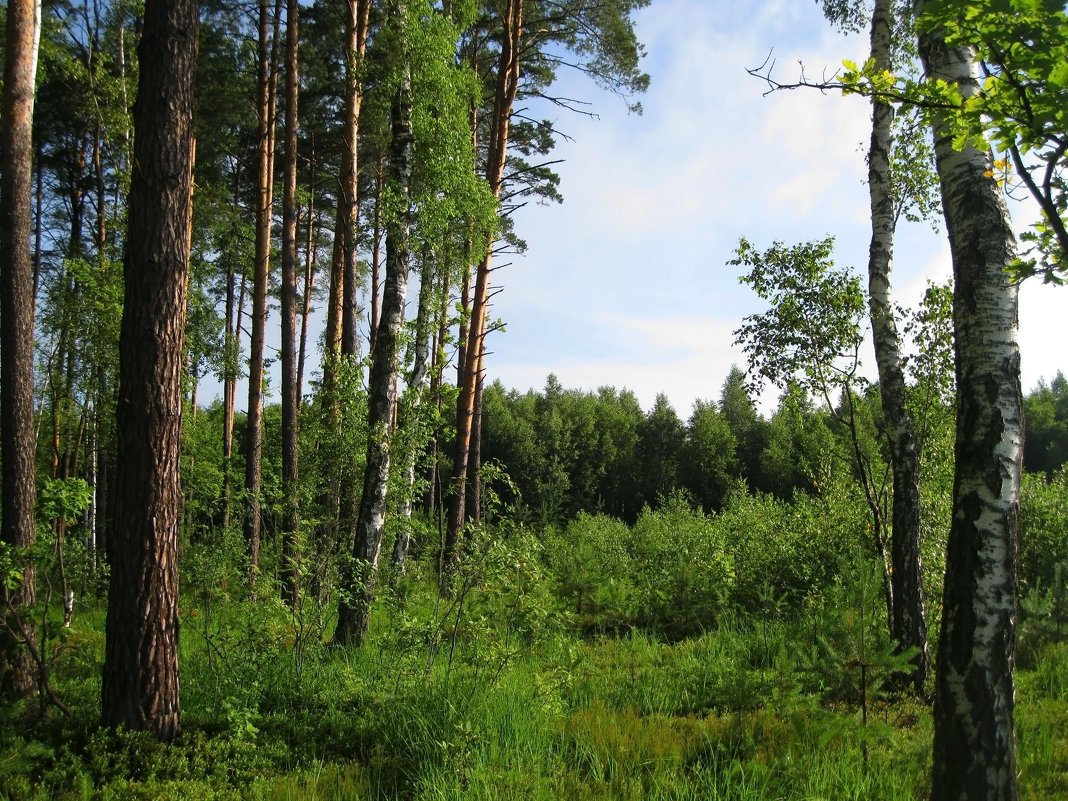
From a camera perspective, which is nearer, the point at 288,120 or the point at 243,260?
the point at 288,120

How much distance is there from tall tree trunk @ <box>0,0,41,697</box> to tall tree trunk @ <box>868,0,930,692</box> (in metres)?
7.35

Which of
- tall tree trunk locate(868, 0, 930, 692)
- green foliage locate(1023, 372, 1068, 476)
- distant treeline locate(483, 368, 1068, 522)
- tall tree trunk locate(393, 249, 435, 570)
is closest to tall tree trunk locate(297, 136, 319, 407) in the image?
tall tree trunk locate(393, 249, 435, 570)

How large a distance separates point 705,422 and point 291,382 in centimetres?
3585

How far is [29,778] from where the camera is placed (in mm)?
3758

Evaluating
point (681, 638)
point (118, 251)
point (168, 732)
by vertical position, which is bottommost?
point (681, 638)

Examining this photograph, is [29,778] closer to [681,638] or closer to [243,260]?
[681,638]

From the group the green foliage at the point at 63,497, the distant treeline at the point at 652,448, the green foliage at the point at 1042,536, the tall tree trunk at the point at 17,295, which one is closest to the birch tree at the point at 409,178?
the green foliage at the point at 63,497

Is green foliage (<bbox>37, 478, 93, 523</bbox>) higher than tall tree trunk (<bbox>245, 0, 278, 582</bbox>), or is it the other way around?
tall tree trunk (<bbox>245, 0, 278, 582</bbox>)

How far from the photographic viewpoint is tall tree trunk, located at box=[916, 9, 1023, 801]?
114 inches

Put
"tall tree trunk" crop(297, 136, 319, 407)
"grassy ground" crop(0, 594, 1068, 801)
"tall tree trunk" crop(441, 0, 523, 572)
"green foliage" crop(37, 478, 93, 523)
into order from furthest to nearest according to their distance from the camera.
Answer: "tall tree trunk" crop(297, 136, 319, 407) → "tall tree trunk" crop(441, 0, 523, 572) → "green foliage" crop(37, 478, 93, 523) → "grassy ground" crop(0, 594, 1068, 801)

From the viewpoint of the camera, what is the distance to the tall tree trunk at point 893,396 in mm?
5496

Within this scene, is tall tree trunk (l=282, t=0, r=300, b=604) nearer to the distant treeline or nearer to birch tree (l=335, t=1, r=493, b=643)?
birch tree (l=335, t=1, r=493, b=643)

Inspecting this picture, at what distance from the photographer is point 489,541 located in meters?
4.88

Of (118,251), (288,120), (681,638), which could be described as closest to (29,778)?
(681,638)
